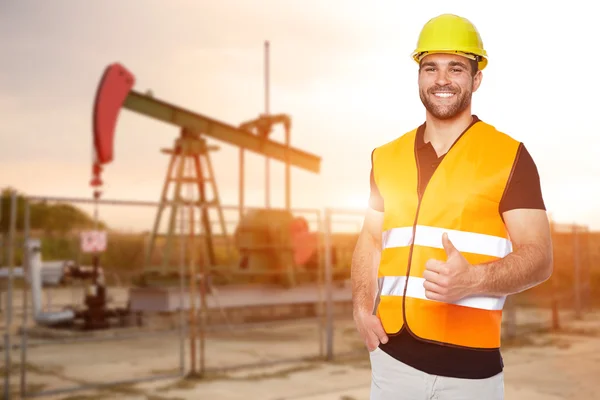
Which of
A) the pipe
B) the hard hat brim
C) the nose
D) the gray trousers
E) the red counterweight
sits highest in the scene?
the red counterweight

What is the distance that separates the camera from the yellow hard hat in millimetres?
2424

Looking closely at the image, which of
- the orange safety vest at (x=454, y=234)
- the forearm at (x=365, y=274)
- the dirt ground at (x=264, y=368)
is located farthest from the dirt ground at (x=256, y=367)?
the orange safety vest at (x=454, y=234)

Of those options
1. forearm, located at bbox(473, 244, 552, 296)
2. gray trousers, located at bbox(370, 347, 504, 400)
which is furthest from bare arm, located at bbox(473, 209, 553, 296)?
gray trousers, located at bbox(370, 347, 504, 400)

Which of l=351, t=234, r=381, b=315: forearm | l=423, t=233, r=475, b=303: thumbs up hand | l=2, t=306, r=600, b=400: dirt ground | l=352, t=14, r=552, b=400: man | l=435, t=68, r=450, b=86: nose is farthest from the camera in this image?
l=2, t=306, r=600, b=400: dirt ground

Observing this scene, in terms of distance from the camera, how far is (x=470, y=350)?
7.64 feet

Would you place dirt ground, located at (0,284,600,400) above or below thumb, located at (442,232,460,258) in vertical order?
below

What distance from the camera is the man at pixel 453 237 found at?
227 cm

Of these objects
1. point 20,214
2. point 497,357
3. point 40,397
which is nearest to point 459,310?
point 497,357

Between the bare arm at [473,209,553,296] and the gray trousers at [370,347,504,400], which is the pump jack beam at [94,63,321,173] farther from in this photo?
the bare arm at [473,209,553,296]

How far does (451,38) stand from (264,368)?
7.09m

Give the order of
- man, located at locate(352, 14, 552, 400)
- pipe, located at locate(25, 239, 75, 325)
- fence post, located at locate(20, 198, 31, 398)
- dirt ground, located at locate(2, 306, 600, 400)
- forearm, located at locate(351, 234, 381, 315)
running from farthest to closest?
1. pipe, located at locate(25, 239, 75, 325)
2. dirt ground, located at locate(2, 306, 600, 400)
3. fence post, located at locate(20, 198, 31, 398)
4. forearm, located at locate(351, 234, 381, 315)
5. man, located at locate(352, 14, 552, 400)

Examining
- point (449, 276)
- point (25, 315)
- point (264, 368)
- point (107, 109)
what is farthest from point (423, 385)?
point (107, 109)

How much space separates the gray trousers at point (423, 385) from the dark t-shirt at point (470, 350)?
0.06 ft

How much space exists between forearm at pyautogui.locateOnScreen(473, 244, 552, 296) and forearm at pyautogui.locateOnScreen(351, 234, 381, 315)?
1.64 feet
